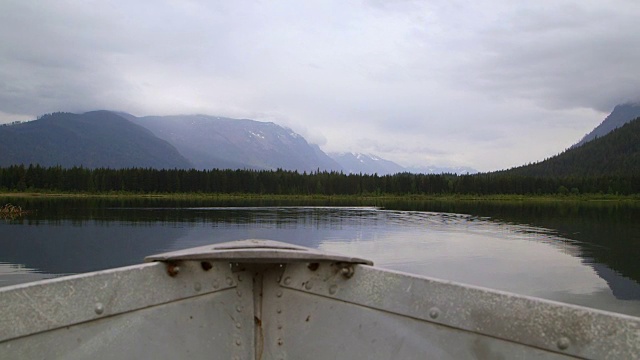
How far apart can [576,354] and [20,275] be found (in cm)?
2082

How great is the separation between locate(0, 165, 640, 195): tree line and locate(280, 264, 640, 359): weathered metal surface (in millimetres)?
140385

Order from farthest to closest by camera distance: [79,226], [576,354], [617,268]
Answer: [79,226], [617,268], [576,354]

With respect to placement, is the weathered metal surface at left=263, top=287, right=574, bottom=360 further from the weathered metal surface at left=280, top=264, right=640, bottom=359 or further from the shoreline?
the shoreline

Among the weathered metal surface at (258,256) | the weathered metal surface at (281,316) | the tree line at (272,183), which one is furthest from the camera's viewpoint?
the tree line at (272,183)

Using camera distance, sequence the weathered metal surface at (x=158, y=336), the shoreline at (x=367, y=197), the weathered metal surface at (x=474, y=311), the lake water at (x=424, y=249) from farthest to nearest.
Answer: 1. the shoreline at (x=367, y=197)
2. the lake water at (x=424, y=249)
3. the weathered metal surface at (x=158, y=336)
4. the weathered metal surface at (x=474, y=311)

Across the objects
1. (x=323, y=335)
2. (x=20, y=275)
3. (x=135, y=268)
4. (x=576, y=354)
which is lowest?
(x=20, y=275)

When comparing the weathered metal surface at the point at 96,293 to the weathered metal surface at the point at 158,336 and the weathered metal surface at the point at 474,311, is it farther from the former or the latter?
the weathered metal surface at the point at 474,311

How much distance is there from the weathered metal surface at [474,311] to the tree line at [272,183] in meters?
140

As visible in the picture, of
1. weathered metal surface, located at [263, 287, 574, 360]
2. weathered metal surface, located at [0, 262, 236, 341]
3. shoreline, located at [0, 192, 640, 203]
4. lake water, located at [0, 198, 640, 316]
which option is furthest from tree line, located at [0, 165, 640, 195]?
weathered metal surface, located at [263, 287, 574, 360]

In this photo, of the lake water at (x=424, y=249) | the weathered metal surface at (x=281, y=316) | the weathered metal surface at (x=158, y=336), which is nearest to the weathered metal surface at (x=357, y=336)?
the weathered metal surface at (x=281, y=316)

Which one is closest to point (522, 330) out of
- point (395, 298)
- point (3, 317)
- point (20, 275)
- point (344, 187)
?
point (395, 298)

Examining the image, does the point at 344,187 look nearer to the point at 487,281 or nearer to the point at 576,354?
the point at 487,281

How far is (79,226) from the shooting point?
1545 inches

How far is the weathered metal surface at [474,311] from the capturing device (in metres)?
2.73
